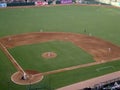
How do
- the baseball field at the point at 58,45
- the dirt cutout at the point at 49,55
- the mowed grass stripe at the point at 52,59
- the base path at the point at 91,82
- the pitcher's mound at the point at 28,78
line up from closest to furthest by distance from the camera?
the base path at the point at 91,82, the pitcher's mound at the point at 28,78, the baseball field at the point at 58,45, the mowed grass stripe at the point at 52,59, the dirt cutout at the point at 49,55

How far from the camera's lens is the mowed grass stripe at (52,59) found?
29575 mm

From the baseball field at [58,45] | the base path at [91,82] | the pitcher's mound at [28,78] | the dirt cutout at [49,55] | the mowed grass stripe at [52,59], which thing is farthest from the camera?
the dirt cutout at [49,55]

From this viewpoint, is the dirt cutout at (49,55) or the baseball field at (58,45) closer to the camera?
the baseball field at (58,45)

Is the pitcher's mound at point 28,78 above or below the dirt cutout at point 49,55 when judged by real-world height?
below

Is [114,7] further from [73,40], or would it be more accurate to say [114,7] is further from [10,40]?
[10,40]

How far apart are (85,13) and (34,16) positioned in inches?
492

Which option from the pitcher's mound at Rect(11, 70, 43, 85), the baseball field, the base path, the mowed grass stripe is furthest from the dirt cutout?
the base path

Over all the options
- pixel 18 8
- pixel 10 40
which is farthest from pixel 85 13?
pixel 10 40

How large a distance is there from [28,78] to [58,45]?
36.6 feet

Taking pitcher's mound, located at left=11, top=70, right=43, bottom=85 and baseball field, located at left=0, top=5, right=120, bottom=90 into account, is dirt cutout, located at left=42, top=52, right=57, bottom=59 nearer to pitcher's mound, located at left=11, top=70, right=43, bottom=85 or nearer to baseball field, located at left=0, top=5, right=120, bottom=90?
baseball field, located at left=0, top=5, right=120, bottom=90

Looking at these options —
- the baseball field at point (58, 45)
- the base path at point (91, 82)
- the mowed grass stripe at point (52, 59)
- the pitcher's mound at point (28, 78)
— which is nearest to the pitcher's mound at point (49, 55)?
the baseball field at point (58, 45)

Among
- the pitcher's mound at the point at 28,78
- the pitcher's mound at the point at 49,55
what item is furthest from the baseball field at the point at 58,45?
the pitcher's mound at the point at 28,78

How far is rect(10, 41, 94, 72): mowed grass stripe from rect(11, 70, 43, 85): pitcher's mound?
1.26m

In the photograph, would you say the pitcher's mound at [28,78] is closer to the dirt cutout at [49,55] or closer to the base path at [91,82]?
the base path at [91,82]
